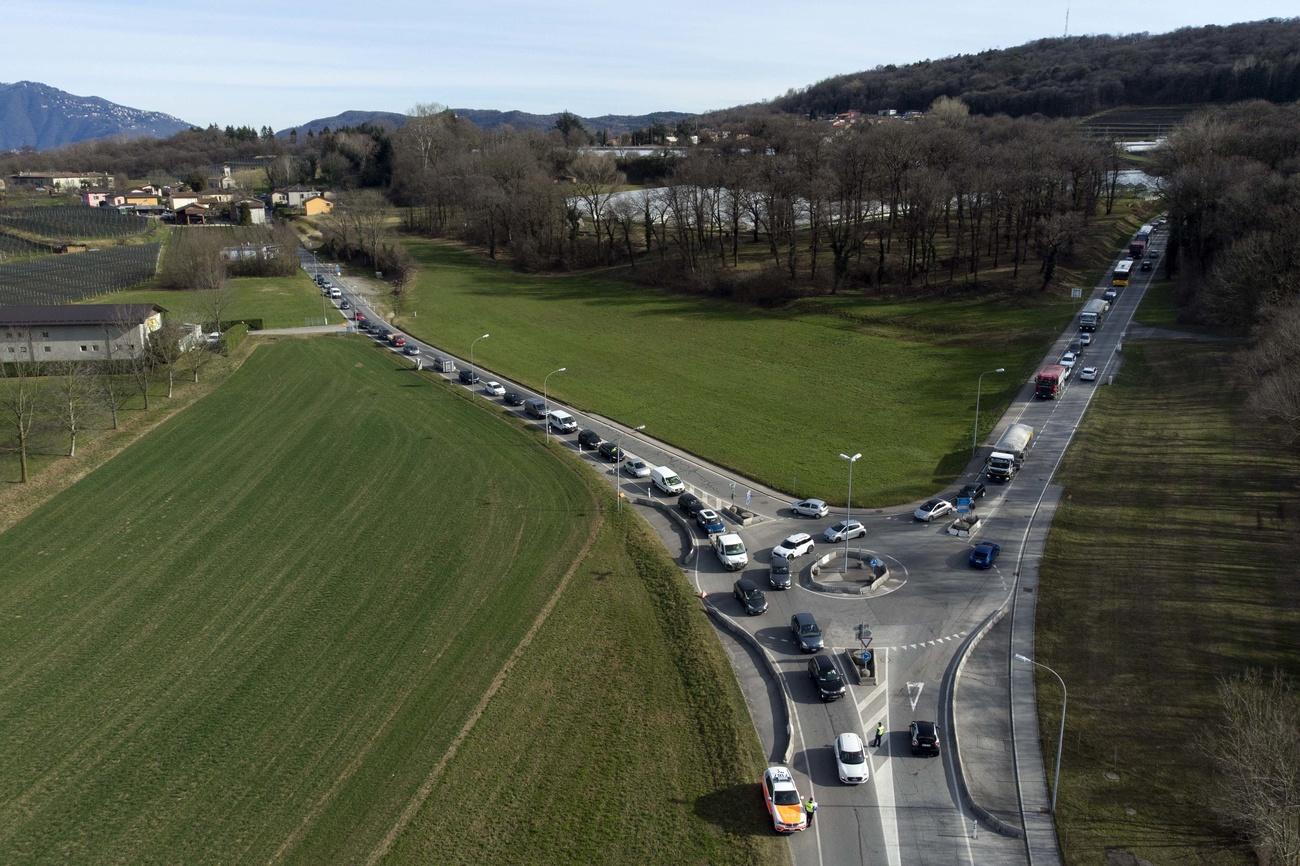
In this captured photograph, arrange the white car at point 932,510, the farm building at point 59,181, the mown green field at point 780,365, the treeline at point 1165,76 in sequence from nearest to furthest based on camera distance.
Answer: the white car at point 932,510, the mown green field at point 780,365, the treeline at point 1165,76, the farm building at point 59,181

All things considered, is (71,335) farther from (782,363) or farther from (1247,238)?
(1247,238)

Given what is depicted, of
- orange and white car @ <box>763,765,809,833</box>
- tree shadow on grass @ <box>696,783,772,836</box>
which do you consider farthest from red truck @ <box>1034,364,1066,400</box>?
tree shadow on grass @ <box>696,783,772,836</box>

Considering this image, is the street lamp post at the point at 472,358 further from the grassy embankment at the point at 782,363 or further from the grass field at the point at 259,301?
the grass field at the point at 259,301

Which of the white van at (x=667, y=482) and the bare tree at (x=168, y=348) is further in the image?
the bare tree at (x=168, y=348)

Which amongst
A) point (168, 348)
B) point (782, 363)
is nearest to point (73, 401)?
point (168, 348)

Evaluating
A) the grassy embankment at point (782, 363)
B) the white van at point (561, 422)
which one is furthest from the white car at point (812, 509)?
the white van at point (561, 422)

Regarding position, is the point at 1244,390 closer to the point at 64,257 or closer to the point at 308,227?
the point at 64,257

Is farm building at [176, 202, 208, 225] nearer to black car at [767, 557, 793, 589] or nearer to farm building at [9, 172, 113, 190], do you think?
farm building at [9, 172, 113, 190]
